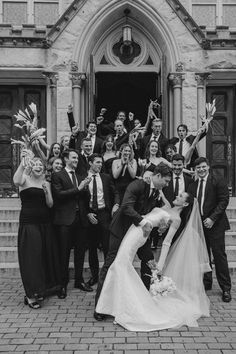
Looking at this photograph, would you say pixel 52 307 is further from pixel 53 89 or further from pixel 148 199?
pixel 53 89

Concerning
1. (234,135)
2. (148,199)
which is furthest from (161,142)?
(234,135)

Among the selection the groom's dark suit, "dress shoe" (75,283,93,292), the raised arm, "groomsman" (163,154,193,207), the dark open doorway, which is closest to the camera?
the groom's dark suit

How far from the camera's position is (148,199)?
18.0ft

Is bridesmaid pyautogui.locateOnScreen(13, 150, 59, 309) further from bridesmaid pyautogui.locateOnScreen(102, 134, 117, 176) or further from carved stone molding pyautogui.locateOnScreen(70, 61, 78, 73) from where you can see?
carved stone molding pyautogui.locateOnScreen(70, 61, 78, 73)

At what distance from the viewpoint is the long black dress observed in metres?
5.76

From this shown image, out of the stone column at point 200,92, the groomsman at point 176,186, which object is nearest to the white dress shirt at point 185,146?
the groomsman at point 176,186

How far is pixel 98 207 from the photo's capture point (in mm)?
6500

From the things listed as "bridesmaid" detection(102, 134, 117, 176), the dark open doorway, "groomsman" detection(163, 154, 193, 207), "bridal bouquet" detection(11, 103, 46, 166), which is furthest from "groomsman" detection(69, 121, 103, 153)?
the dark open doorway

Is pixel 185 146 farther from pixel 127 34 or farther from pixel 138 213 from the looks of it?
pixel 127 34

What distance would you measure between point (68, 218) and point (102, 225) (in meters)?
0.55

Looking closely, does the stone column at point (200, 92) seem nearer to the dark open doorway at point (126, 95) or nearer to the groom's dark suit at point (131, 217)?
the dark open doorway at point (126, 95)

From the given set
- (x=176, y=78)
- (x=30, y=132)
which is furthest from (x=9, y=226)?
(x=176, y=78)

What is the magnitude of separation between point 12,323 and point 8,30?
314 inches

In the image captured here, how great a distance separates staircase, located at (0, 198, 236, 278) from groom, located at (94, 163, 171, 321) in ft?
5.84
